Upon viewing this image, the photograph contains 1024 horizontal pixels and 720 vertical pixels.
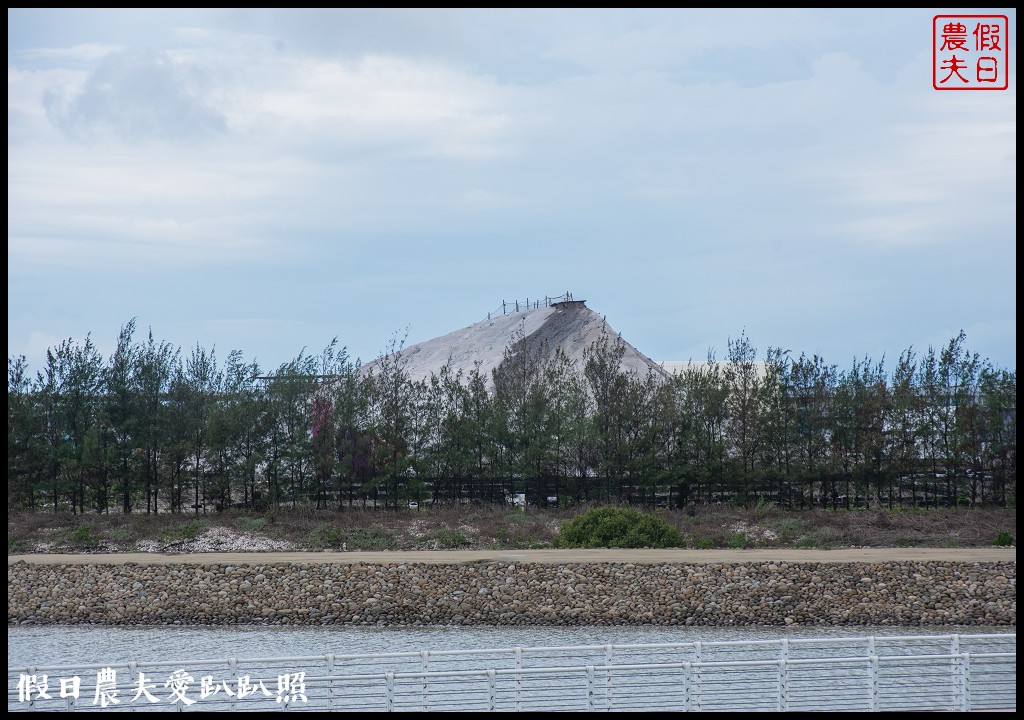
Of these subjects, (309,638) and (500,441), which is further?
(500,441)

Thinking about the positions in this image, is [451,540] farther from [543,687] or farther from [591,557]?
[543,687]

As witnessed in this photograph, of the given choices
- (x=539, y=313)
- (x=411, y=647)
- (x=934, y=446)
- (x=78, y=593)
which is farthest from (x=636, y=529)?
(x=539, y=313)

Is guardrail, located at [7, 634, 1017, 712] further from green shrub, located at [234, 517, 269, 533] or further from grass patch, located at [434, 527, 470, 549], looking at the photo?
green shrub, located at [234, 517, 269, 533]

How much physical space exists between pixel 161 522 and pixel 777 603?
75.3 feet

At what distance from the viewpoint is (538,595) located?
1064 inches

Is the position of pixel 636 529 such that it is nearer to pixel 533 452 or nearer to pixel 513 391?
pixel 533 452

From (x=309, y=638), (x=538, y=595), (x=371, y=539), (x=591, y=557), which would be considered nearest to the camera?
(x=309, y=638)

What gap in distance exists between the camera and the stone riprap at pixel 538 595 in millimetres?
26203

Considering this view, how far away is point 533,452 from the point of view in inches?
1805

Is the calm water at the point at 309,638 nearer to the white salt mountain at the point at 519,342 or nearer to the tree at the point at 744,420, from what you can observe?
the tree at the point at 744,420

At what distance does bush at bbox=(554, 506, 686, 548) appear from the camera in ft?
109

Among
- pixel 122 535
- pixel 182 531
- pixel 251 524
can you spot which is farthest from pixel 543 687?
pixel 122 535

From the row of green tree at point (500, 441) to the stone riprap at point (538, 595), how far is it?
1676 cm

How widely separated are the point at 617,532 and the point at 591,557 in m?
3.96
